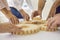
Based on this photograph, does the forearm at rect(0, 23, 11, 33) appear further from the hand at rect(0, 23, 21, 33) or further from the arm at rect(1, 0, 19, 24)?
the arm at rect(1, 0, 19, 24)

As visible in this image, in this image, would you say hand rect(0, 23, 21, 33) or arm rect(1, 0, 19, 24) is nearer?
hand rect(0, 23, 21, 33)

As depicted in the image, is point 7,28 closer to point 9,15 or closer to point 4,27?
point 4,27

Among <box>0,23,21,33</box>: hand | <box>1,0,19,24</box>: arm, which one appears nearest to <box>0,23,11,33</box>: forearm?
<box>0,23,21,33</box>: hand

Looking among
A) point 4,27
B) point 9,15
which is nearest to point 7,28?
point 4,27

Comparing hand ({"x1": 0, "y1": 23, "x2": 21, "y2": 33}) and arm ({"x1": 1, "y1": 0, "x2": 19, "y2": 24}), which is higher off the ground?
arm ({"x1": 1, "y1": 0, "x2": 19, "y2": 24})

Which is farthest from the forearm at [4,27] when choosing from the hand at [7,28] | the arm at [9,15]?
the arm at [9,15]

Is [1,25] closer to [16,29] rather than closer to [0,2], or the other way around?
[16,29]

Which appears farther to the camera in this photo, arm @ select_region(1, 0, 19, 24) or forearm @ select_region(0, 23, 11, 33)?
arm @ select_region(1, 0, 19, 24)

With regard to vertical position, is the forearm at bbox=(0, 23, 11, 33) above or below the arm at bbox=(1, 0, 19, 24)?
below

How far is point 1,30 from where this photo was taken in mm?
753

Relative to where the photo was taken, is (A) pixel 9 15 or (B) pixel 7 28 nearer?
(B) pixel 7 28

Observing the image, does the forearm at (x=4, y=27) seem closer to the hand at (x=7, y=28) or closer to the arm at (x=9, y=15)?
the hand at (x=7, y=28)

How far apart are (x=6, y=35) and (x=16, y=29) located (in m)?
0.07

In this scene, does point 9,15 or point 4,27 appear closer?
point 4,27
